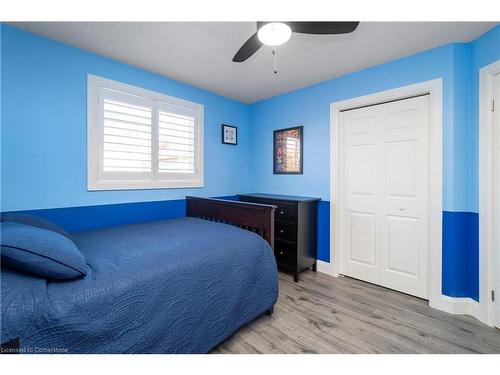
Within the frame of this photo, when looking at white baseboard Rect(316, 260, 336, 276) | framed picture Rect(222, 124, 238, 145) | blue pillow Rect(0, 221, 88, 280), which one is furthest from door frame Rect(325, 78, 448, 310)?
blue pillow Rect(0, 221, 88, 280)

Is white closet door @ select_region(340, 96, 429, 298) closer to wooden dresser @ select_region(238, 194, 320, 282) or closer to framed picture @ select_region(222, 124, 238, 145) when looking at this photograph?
wooden dresser @ select_region(238, 194, 320, 282)

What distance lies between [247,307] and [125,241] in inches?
40.8

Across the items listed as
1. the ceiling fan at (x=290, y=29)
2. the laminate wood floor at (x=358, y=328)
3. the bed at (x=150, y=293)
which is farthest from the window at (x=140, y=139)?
the laminate wood floor at (x=358, y=328)

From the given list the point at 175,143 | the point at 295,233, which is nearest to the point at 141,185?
the point at 175,143

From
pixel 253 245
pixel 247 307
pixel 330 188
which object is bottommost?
pixel 247 307

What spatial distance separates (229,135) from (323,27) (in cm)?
225

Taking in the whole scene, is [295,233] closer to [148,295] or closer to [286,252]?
[286,252]

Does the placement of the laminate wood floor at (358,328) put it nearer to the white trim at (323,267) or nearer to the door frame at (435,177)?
the door frame at (435,177)

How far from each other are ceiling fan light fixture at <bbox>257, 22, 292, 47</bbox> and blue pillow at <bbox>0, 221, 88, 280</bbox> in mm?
1642

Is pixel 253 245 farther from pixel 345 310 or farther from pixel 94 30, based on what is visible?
pixel 94 30

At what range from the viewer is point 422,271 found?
224 cm

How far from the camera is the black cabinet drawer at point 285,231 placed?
2.69m

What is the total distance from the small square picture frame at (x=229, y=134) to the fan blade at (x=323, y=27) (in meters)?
2.08
